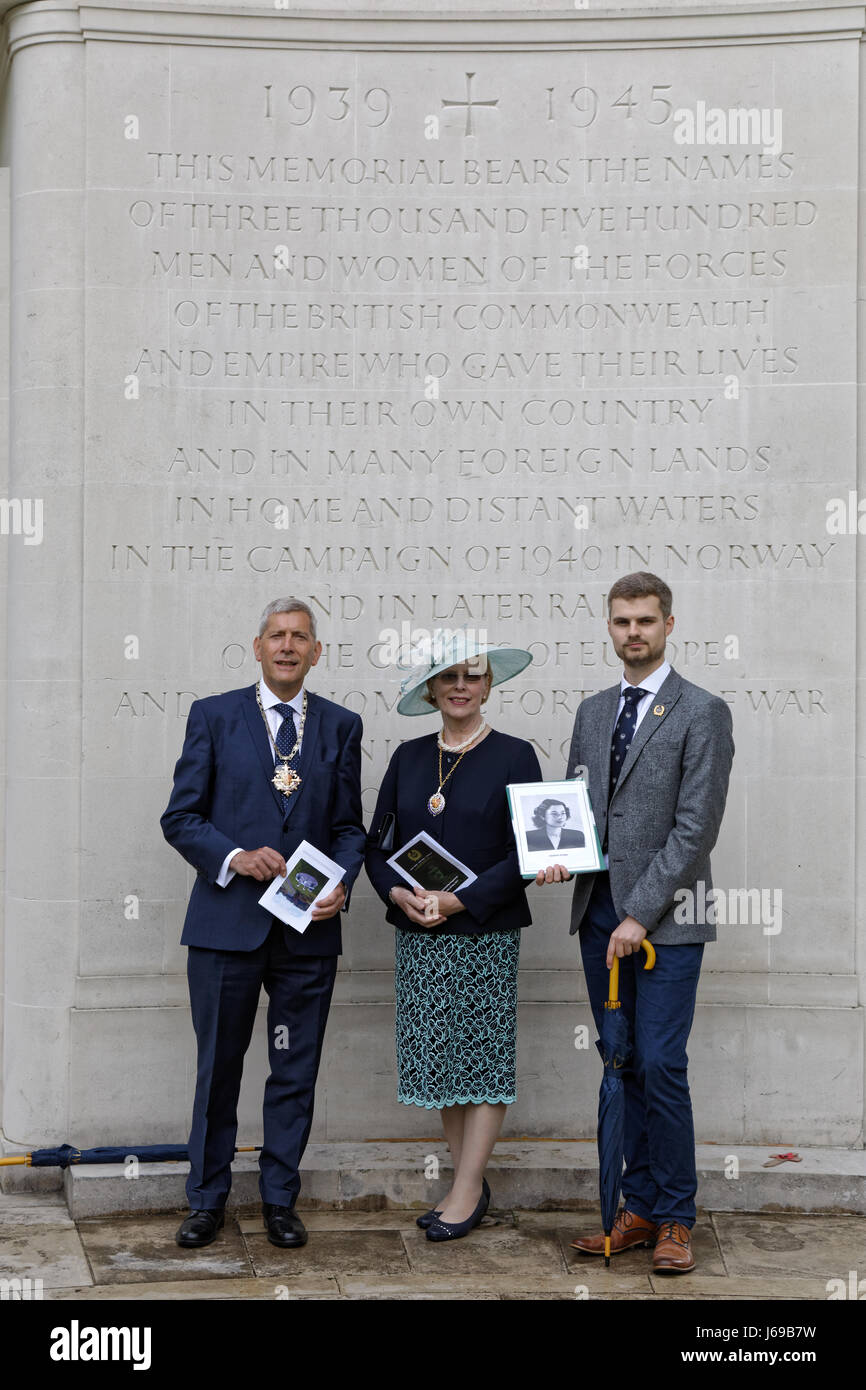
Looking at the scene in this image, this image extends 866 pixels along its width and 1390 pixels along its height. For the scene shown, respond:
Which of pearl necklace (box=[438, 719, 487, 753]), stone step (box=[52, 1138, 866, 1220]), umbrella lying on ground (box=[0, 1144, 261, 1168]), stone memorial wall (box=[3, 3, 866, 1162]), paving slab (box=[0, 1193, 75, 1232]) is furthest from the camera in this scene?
stone memorial wall (box=[3, 3, 866, 1162])

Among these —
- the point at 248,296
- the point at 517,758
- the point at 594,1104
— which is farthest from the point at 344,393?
the point at 594,1104

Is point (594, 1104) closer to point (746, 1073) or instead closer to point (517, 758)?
point (746, 1073)

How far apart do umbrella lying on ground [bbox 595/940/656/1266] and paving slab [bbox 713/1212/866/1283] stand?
1.68ft

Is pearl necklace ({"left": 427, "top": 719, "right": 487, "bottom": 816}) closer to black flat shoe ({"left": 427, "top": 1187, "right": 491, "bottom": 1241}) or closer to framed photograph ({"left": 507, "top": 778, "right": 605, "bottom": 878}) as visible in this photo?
framed photograph ({"left": 507, "top": 778, "right": 605, "bottom": 878})

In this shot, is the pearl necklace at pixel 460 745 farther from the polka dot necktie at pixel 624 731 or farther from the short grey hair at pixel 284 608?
the short grey hair at pixel 284 608

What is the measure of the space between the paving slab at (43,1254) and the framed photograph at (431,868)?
5.84 ft

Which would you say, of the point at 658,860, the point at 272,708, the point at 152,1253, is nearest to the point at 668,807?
the point at 658,860

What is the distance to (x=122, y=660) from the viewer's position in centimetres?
636

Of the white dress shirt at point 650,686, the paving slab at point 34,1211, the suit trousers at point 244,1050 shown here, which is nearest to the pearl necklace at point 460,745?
the white dress shirt at point 650,686

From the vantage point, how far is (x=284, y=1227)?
5.46 m

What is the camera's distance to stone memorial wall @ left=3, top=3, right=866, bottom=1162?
6.34 metres

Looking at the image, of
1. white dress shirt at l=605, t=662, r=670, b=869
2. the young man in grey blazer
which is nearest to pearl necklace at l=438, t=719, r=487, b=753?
the young man in grey blazer

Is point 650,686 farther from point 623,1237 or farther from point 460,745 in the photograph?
point 623,1237

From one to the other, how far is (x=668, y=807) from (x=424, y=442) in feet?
6.81
